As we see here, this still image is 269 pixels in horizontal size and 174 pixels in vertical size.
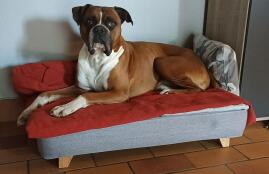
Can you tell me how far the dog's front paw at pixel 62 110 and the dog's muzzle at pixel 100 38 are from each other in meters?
0.37

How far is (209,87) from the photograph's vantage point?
2230mm

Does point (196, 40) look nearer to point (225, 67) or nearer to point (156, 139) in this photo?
point (225, 67)

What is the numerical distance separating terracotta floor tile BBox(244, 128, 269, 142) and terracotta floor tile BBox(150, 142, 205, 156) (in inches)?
15.6

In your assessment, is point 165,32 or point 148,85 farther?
point 165,32

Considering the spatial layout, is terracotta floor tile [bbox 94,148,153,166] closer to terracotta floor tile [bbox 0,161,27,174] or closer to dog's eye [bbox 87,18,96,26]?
terracotta floor tile [bbox 0,161,27,174]

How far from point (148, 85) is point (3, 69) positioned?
0.97 meters

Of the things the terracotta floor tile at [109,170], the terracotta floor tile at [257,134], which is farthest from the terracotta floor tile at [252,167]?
the terracotta floor tile at [109,170]

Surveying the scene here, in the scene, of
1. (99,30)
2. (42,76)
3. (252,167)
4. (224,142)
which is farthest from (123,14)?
(252,167)

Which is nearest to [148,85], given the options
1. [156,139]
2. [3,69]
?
[156,139]

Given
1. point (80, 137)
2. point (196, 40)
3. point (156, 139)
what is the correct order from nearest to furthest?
point (80, 137) → point (156, 139) → point (196, 40)

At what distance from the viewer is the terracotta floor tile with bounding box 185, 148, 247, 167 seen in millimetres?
1870

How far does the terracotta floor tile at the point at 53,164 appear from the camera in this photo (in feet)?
5.69

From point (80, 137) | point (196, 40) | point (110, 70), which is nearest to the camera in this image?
point (80, 137)

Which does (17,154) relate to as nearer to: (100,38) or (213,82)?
(100,38)
